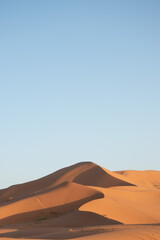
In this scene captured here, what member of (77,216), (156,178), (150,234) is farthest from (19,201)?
(156,178)

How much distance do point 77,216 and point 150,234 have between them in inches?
336

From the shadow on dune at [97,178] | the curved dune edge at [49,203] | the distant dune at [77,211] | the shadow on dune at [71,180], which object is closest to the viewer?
the distant dune at [77,211]

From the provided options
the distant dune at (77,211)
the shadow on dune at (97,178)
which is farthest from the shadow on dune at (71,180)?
the distant dune at (77,211)

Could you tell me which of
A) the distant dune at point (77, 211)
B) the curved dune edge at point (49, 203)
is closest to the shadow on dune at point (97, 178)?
the distant dune at point (77, 211)

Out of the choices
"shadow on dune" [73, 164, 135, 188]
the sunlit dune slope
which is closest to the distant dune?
the sunlit dune slope

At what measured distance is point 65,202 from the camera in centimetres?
2441

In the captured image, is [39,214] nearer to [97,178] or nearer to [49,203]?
[49,203]

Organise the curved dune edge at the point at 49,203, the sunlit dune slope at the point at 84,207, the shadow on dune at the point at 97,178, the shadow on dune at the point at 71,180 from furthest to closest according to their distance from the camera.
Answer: the shadow on dune at the point at 71,180, the shadow on dune at the point at 97,178, the curved dune edge at the point at 49,203, the sunlit dune slope at the point at 84,207

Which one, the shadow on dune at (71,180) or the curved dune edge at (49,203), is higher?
the shadow on dune at (71,180)

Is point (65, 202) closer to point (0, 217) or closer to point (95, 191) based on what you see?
point (95, 191)

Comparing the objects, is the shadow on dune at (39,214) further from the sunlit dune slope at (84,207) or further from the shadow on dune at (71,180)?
the shadow on dune at (71,180)

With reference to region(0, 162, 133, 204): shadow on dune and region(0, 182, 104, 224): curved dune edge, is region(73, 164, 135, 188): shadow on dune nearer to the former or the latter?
region(0, 162, 133, 204): shadow on dune

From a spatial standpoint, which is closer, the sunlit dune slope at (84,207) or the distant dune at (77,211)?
the distant dune at (77,211)

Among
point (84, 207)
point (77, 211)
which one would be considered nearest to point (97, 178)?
point (84, 207)
